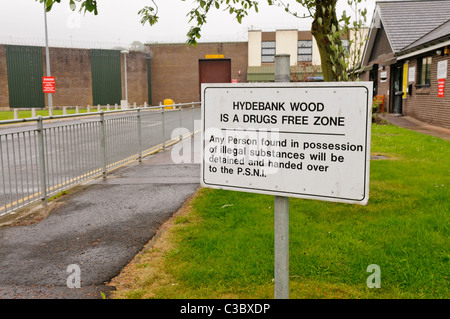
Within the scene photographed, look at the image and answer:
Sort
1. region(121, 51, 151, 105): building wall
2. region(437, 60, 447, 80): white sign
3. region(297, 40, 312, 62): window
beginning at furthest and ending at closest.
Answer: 1. region(121, 51, 151, 105): building wall
2. region(297, 40, 312, 62): window
3. region(437, 60, 447, 80): white sign

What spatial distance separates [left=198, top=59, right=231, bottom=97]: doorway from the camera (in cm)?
5381

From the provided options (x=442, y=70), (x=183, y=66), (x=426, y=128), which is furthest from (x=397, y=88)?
(x=183, y=66)

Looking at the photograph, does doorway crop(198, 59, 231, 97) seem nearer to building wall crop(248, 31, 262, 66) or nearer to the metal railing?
building wall crop(248, 31, 262, 66)

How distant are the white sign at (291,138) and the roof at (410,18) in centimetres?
2166

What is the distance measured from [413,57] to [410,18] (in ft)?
16.4

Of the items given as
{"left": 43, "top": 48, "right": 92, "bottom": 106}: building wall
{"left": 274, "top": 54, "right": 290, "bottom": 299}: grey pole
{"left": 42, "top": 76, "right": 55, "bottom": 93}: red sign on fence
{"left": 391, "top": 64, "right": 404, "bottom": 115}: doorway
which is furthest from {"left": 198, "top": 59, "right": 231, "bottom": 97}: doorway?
{"left": 274, "top": 54, "right": 290, "bottom": 299}: grey pole

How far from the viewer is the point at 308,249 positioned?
4.45 metres

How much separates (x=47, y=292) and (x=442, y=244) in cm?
391

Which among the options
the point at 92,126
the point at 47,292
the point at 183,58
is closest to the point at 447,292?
the point at 47,292

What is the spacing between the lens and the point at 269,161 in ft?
7.81

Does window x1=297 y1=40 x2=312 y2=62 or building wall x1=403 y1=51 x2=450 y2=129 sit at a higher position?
window x1=297 y1=40 x2=312 y2=62

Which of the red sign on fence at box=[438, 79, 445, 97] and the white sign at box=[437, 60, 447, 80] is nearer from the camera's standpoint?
the white sign at box=[437, 60, 447, 80]

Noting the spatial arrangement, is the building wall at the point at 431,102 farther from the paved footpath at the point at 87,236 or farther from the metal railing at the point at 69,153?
the paved footpath at the point at 87,236

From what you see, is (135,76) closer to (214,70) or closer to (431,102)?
(214,70)
